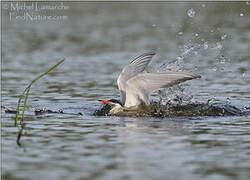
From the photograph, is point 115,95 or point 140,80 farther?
point 115,95

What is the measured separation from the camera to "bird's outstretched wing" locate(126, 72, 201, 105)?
32.1 feet

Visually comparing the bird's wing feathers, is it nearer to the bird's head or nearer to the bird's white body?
the bird's white body

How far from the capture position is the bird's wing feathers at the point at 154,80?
32.0 feet

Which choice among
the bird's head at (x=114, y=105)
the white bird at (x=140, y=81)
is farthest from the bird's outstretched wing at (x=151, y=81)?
the bird's head at (x=114, y=105)

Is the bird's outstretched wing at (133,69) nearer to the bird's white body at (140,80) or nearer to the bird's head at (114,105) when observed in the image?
the bird's white body at (140,80)

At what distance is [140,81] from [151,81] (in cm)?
20

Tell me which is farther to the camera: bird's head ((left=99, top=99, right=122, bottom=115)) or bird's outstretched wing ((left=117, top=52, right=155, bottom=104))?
bird's head ((left=99, top=99, right=122, bottom=115))

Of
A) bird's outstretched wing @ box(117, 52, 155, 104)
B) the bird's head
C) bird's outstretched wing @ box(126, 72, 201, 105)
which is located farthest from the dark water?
bird's outstretched wing @ box(117, 52, 155, 104)

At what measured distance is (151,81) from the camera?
9.96 m

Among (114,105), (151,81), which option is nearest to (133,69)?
(151,81)

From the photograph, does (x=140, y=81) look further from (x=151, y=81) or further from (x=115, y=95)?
(x=115, y=95)

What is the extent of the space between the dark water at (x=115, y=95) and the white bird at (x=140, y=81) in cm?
41

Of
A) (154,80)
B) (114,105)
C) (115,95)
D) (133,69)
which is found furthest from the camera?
(115,95)

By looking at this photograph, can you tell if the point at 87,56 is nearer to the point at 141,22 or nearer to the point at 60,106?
the point at 60,106
